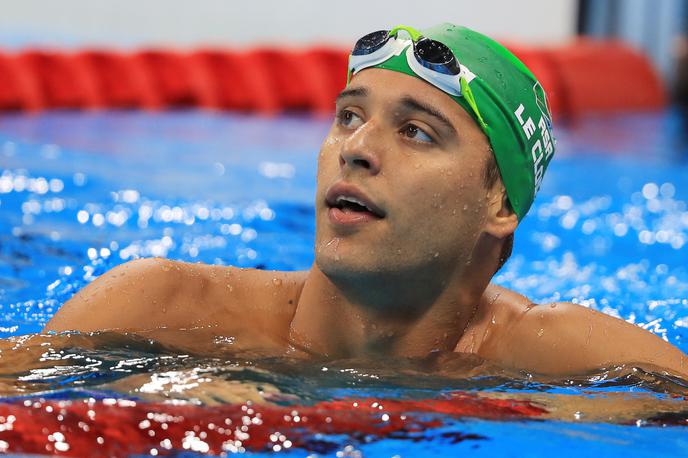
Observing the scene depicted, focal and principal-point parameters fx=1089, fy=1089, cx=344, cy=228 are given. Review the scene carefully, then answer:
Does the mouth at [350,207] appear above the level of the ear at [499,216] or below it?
below

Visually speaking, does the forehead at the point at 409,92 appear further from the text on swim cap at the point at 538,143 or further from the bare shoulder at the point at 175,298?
the bare shoulder at the point at 175,298

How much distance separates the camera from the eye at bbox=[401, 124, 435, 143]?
7.99ft

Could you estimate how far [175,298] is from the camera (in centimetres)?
264

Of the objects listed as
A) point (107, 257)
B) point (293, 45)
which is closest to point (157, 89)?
point (293, 45)

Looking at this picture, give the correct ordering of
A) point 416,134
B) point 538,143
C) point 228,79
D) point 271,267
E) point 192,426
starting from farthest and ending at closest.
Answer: point 228,79
point 271,267
point 538,143
point 416,134
point 192,426

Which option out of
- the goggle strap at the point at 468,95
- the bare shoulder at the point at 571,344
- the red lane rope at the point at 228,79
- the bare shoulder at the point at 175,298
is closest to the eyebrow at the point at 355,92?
the goggle strap at the point at 468,95

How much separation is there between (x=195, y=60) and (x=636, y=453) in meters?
7.86

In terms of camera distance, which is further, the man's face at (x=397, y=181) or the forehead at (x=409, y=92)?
the forehead at (x=409, y=92)

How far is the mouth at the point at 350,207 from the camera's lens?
2.33 metres

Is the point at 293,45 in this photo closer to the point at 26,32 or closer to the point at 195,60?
the point at 195,60

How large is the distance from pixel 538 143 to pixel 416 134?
41cm

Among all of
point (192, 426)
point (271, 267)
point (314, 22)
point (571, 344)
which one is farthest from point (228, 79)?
point (192, 426)

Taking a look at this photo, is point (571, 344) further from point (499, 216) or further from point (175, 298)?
point (175, 298)

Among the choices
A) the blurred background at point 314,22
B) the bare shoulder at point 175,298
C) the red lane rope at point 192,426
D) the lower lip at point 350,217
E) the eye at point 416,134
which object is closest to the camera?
the red lane rope at point 192,426
